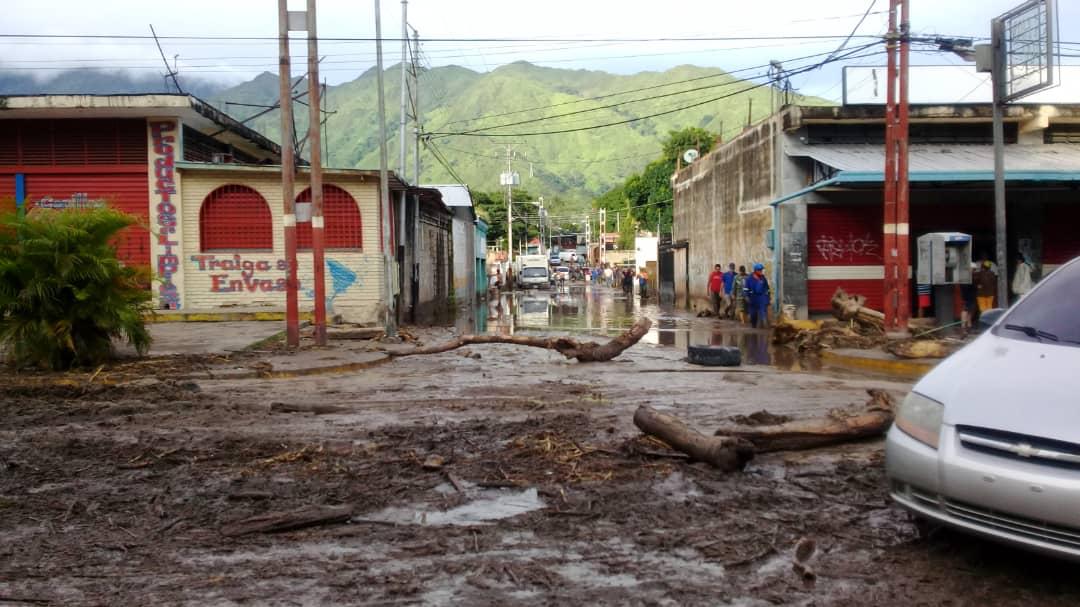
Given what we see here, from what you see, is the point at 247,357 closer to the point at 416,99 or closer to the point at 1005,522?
the point at 1005,522

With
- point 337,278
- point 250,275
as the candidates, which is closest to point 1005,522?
point 337,278

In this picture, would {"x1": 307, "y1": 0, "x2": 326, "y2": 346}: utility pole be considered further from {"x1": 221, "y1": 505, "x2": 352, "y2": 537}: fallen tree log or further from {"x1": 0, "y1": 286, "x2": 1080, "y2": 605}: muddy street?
{"x1": 221, "y1": 505, "x2": 352, "y2": 537}: fallen tree log

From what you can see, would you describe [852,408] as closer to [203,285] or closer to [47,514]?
[47,514]

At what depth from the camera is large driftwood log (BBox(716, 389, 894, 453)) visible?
254 inches

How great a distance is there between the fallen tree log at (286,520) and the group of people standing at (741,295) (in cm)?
1834

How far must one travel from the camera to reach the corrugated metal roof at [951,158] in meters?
20.1

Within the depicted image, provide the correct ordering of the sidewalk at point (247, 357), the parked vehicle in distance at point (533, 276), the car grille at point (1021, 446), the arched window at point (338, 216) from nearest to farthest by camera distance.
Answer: the car grille at point (1021, 446) → the sidewalk at point (247, 357) → the arched window at point (338, 216) → the parked vehicle in distance at point (533, 276)

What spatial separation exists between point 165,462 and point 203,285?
56.5 ft

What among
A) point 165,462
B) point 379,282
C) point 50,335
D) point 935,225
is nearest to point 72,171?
point 379,282

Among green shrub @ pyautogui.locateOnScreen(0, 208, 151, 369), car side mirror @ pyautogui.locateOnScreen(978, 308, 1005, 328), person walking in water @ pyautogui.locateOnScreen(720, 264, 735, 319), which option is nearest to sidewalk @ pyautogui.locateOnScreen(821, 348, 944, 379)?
car side mirror @ pyautogui.locateOnScreen(978, 308, 1005, 328)

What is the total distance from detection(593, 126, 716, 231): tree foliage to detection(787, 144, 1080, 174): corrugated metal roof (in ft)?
111

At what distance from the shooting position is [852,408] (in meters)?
8.97

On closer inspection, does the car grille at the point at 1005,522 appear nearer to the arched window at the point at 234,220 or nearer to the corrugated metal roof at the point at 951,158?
the corrugated metal roof at the point at 951,158

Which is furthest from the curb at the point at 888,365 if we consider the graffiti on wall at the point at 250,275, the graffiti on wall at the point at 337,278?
the graffiti on wall at the point at 250,275
